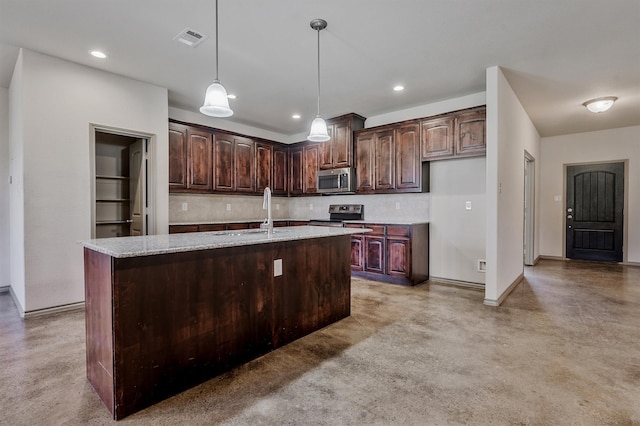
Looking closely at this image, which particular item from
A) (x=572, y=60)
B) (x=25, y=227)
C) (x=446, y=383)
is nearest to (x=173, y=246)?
(x=446, y=383)

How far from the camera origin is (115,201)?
4.69m

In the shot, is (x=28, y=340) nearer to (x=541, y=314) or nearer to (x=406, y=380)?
(x=406, y=380)

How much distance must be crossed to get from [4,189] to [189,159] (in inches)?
91.8

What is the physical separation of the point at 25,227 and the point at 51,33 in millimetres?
1868

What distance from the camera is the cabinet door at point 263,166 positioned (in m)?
5.87

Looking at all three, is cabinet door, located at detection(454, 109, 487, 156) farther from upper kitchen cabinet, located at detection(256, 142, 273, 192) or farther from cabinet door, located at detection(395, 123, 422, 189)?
upper kitchen cabinet, located at detection(256, 142, 273, 192)

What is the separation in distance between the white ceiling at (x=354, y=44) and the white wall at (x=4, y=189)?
50 cm

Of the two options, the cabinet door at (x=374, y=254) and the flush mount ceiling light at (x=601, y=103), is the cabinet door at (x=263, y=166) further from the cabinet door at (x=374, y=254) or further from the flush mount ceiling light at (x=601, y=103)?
the flush mount ceiling light at (x=601, y=103)

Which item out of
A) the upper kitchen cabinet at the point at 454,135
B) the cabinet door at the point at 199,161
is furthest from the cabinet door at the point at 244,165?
the upper kitchen cabinet at the point at 454,135

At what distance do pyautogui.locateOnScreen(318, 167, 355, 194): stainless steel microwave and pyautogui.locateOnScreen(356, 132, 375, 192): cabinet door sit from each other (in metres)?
0.12

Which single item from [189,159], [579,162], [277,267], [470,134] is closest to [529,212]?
[579,162]

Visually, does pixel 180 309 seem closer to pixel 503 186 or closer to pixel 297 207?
pixel 503 186

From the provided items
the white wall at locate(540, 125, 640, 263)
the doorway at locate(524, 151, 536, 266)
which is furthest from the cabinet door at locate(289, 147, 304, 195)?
the white wall at locate(540, 125, 640, 263)

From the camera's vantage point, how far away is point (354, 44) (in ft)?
10.1
